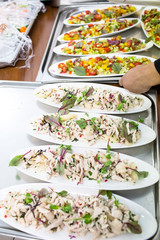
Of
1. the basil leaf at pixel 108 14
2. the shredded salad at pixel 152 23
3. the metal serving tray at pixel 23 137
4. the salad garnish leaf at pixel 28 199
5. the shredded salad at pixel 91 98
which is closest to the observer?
the salad garnish leaf at pixel 28 199

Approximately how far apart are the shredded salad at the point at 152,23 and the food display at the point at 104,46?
5.1 inches

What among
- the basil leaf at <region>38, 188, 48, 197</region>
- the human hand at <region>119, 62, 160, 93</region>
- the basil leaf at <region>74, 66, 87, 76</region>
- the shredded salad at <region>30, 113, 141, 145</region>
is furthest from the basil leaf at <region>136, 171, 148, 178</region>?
the basil leaf at <region>74, 66, 87, 76</region>

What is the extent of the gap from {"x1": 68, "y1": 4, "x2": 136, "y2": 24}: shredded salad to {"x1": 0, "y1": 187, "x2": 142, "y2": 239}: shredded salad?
2.12 metres

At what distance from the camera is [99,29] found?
255 cm

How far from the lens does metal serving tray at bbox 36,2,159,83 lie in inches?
88.0

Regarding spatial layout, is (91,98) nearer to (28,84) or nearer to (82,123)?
(82,123)

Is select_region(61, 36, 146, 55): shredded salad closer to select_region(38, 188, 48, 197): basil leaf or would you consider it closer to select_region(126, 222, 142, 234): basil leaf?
select_region(38, 188, 48, 197): basil leaf

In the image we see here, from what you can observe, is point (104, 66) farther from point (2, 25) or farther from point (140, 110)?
point (2, 25)

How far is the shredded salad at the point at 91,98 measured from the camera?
1876 millimetres

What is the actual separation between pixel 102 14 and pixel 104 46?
0.63 m

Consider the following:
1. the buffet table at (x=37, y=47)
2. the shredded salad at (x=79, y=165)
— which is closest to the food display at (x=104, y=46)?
A: the buffet table at (x=37, y=47)

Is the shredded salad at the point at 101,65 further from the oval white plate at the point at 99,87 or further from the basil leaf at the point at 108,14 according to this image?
the basil leaf at the point at 108,14

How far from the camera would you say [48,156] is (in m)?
1.60

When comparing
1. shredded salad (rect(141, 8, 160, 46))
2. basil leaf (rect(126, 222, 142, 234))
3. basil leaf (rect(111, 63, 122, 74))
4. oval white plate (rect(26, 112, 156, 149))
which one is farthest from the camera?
shredded salad (rect(141, 8, 160, 46))
